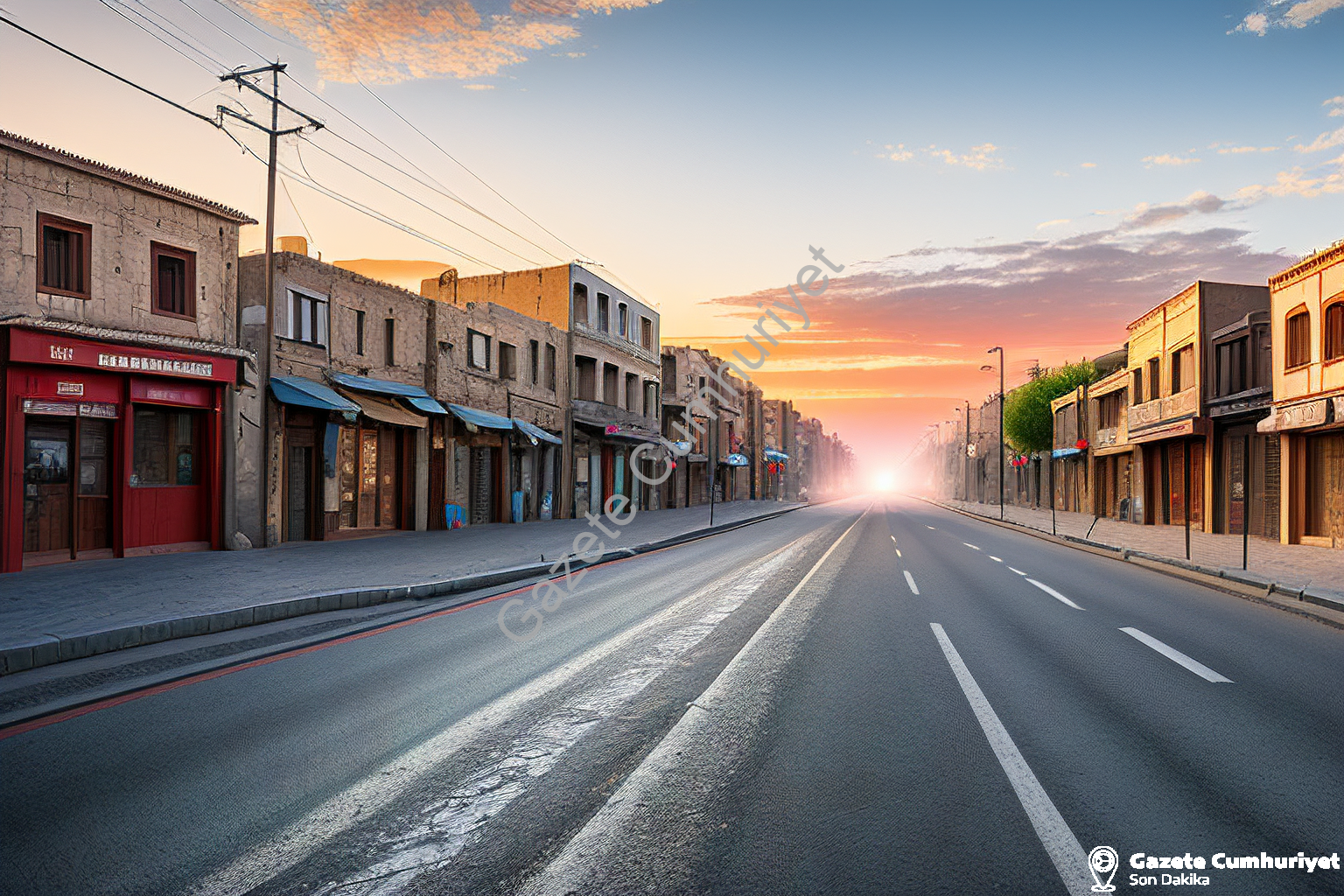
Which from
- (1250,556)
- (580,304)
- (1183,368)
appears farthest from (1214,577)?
(580,304)

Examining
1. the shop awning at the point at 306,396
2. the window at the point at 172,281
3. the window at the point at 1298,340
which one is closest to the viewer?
the window at the point at 172,281

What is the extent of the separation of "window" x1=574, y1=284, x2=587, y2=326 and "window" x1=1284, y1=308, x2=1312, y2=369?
27.1m

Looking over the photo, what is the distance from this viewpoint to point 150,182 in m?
15.3

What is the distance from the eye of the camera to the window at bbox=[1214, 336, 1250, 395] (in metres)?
27.3

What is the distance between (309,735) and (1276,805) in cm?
573

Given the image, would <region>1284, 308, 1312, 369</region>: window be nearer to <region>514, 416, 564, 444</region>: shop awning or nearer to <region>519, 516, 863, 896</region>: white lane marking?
Result: <region>519, 516, 863, 896</region>: white lane marking

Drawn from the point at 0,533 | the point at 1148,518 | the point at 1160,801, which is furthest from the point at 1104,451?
the point at 0,533

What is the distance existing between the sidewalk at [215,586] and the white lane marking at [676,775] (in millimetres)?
6184

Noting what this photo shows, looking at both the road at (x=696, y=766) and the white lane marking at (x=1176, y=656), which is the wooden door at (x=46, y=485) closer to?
the road at (x=696, y=766)

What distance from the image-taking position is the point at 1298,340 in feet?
74.0

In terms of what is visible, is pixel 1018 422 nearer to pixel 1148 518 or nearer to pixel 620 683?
pixel 1148 518

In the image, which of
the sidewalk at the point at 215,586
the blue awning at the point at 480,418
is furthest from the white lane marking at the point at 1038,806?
the blue awning at the point at 480,418

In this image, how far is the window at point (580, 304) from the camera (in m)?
36.1

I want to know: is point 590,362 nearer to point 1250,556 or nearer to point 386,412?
point 386,412
